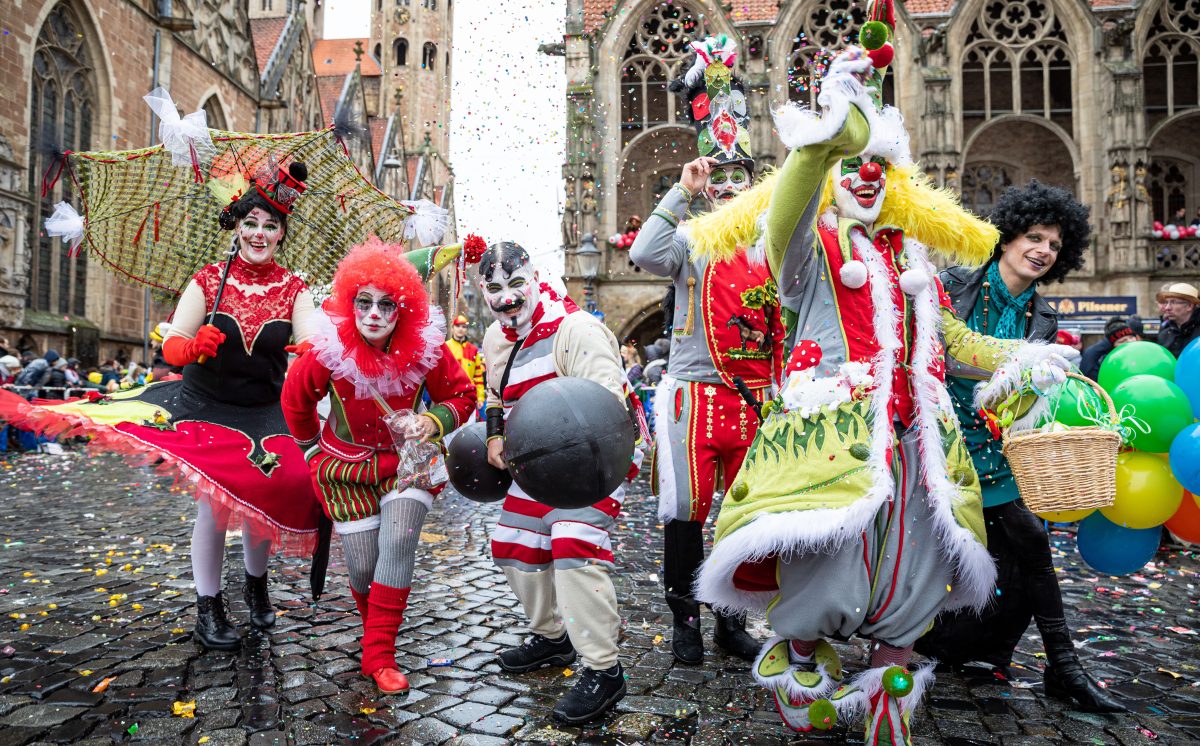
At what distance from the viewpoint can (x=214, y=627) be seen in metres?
4.00

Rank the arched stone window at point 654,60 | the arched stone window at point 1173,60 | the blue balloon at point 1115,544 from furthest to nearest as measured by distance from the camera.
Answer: the arched stone window at point 654,60 → the arched stone window at point 1173,60 → the blue balloon at point 1115,544

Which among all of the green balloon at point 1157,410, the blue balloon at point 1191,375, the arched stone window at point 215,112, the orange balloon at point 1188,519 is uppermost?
the arched stone window at point 215,112

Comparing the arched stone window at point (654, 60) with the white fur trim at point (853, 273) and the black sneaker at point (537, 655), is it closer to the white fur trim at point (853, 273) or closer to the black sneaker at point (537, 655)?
the black sneaker at point (537, 655)

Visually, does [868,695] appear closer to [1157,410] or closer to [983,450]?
[983,450]

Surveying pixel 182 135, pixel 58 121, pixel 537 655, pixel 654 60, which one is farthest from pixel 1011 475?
pixel 654 60

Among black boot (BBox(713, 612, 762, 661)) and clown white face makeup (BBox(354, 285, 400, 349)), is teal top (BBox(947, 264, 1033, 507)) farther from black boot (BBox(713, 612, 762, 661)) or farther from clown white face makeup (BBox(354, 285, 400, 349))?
clown white face makeup (BBox(354, 285, 400, 349))

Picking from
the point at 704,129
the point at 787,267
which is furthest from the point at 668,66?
the point at 787,267

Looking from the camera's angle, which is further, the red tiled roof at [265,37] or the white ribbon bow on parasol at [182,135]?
the red tiled roof at [265,37]

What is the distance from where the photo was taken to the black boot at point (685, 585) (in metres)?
3.89

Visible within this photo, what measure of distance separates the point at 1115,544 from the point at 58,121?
2125cm

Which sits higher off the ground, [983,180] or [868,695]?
[983,180]

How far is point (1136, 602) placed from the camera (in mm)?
5238

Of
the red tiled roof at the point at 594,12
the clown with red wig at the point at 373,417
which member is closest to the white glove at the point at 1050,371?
the clown with red wig at the point at 373,417

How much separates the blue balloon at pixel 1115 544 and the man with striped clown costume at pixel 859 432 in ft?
4.10
